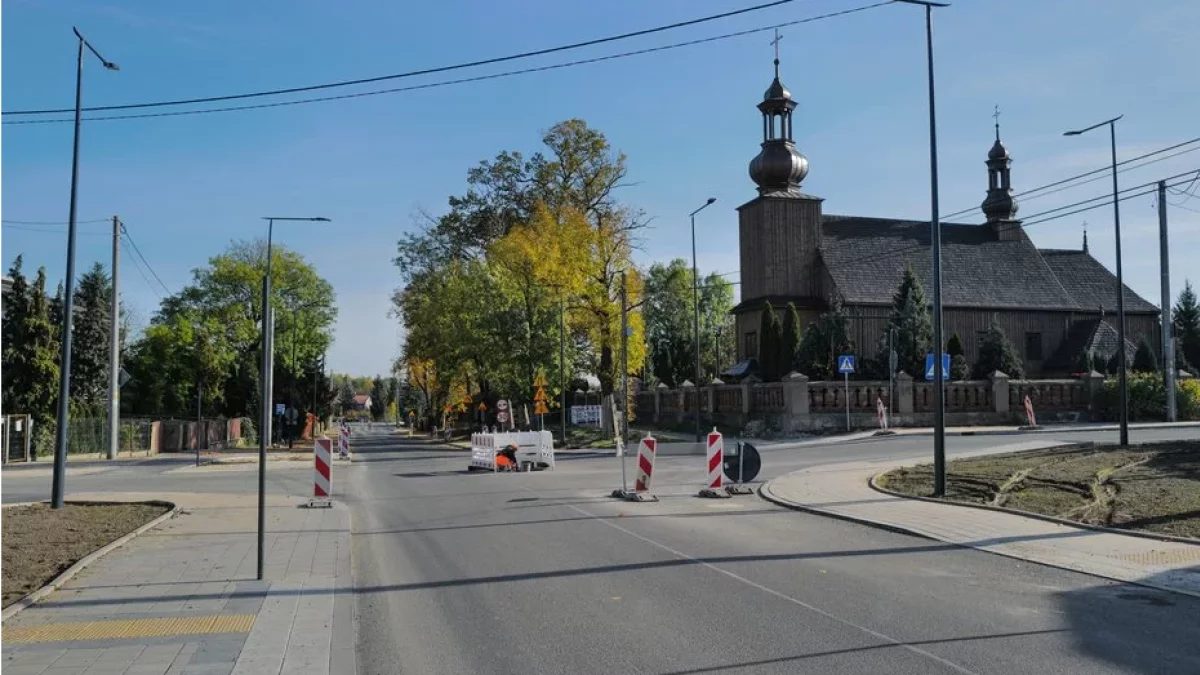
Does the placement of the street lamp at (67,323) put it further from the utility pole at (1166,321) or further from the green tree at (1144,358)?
the green tree at (1144,358)

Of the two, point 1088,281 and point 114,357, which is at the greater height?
point 1088,281

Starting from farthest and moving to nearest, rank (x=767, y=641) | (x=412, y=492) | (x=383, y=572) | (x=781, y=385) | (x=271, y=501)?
(x=781, y=385), (x=412, y=492), (x=271, y=501), (x=383, y=572), (x=767, y=641)

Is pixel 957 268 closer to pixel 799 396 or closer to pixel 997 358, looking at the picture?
pixel 997 358

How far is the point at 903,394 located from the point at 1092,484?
25973 mm

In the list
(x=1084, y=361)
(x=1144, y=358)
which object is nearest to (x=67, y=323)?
(x=1084, y=361)

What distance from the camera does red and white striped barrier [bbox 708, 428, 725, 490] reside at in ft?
57.0

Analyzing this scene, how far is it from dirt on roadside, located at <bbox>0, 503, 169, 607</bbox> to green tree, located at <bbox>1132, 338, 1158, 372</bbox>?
5262cm

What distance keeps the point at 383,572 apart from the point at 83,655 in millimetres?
4003

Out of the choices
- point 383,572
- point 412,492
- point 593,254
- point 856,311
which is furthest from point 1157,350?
point 383,572

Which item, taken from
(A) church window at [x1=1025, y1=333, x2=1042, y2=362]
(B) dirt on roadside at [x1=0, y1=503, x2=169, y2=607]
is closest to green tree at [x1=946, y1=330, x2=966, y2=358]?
(A) church window at [x1=1025, y1=333, x2=1042, y2=362]

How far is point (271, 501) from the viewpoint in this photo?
18312 mm

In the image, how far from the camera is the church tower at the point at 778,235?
54719mm

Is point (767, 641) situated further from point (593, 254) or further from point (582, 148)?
point (582, 148)

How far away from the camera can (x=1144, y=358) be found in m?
52.8
